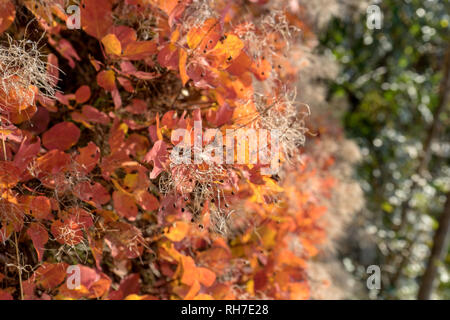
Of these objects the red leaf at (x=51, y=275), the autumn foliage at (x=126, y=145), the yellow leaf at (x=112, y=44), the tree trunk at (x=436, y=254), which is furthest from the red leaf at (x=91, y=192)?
the tree trunk at (x=436, y=254)

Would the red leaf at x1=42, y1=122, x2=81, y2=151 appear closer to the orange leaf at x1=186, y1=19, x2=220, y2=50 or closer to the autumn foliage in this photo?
the autumn foliage

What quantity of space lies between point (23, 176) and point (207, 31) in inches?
14.0

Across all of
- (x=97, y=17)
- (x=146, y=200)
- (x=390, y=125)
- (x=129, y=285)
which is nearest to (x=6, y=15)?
(x=97, y=17)

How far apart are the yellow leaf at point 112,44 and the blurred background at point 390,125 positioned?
7.09 ft

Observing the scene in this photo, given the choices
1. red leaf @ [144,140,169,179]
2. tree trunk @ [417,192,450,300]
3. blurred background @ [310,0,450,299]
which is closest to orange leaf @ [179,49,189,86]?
red leaf @ [144,140,169,179]

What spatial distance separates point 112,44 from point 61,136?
0.61ft

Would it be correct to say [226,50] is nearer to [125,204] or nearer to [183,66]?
[183,66]

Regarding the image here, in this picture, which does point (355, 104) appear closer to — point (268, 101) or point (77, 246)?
point (268, 101)

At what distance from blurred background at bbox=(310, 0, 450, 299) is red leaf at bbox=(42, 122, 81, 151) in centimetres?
215

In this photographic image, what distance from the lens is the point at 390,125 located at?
10.0 feet

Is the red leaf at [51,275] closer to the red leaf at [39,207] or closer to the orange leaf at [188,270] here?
the red leaf at [39,207]

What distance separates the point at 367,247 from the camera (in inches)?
121

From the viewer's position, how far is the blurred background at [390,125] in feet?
9.51

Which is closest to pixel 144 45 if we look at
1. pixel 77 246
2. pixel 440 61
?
pixel 77 246
